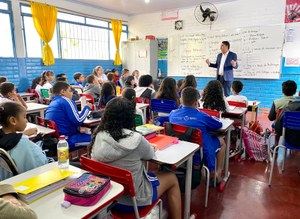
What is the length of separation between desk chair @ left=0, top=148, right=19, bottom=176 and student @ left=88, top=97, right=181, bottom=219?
0.47 meters

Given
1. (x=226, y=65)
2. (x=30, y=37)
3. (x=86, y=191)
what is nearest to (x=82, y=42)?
(x=30, y=37)

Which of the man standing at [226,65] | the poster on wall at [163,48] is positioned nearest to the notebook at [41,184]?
the man standing at [226,65]

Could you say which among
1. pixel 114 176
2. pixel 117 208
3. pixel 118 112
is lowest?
pixel 117 208

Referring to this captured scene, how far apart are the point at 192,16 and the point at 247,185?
5.99 metres

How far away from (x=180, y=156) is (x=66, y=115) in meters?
1.61

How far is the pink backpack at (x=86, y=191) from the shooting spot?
1102 millimetres

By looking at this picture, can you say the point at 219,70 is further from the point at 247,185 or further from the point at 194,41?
the point at 247,185

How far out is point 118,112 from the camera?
1.52 metres

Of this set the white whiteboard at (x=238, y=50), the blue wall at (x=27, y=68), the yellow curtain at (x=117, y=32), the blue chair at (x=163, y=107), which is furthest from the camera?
the yellow curtain at (x=117, y=32)

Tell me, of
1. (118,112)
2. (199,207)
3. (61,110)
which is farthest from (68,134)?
(199,207)

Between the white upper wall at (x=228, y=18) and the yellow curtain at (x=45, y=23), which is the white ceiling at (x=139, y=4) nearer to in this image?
the white upper wall at (x=228, y=18)

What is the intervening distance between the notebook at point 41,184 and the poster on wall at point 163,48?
284 inches

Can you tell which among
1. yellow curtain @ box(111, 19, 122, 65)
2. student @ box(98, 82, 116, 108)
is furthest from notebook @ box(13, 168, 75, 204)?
yellow curtain @ box(111, 19, 122, 65)

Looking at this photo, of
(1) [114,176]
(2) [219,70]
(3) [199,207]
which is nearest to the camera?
(1) [114,176]
